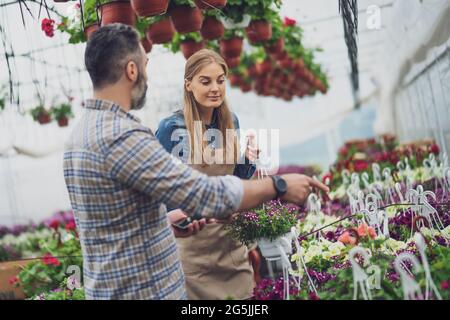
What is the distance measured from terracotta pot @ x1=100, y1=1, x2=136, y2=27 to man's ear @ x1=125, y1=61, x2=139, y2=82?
1.12 meters

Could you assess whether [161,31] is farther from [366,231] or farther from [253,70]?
[253,70]

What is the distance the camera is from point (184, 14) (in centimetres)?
271

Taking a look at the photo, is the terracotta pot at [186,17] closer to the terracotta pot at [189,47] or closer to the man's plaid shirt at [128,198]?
the terracotta pot at [189,47]

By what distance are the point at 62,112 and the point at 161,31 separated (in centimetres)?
392

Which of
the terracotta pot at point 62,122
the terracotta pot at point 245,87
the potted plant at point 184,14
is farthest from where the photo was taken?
the terracotta pot at point 245,87

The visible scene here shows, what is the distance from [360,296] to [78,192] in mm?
814

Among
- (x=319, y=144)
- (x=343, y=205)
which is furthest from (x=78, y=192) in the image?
(x=319, y=144)

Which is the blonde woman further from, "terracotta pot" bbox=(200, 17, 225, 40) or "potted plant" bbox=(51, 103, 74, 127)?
"potted plant" bbox=(51, 103, 74, 127)

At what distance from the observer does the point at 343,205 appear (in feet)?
11.7

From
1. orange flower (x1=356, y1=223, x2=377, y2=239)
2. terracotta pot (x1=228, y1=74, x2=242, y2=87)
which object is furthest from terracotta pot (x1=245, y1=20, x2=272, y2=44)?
terracotta pot (x1=228, y1=74, x2=242, y2=87)

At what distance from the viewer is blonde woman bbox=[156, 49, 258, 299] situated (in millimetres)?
1872

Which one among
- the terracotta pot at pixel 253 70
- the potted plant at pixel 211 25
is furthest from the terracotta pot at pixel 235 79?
the potted plant at pixel 211 25

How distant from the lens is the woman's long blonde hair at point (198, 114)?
190cm

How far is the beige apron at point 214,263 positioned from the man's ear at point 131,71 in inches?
22.1
